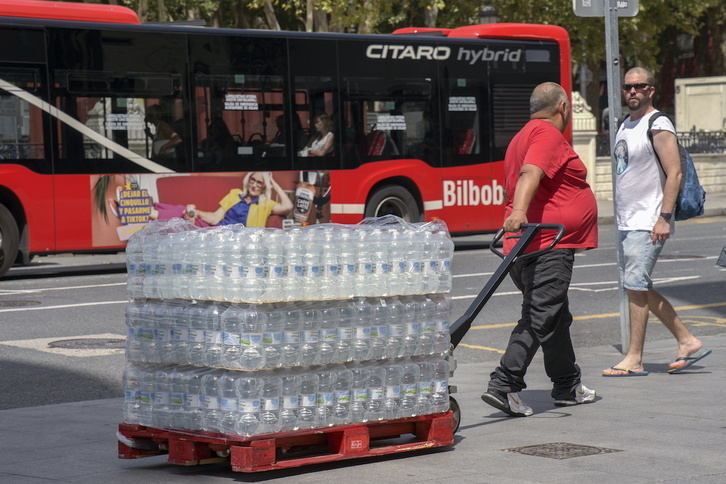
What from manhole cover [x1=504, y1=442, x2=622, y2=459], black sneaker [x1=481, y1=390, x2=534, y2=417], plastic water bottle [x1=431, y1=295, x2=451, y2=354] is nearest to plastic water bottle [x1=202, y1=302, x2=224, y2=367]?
plastic water bottle [x1=431, y1=295, x2=451, y2=354]

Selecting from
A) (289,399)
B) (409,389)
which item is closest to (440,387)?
(409,389)

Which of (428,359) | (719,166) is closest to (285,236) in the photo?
(428,359)

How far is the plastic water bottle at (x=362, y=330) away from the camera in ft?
19.1

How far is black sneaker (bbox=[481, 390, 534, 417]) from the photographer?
6.75 m

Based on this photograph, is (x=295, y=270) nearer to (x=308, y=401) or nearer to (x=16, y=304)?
(x=308, y=401)

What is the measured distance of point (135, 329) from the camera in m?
6.02

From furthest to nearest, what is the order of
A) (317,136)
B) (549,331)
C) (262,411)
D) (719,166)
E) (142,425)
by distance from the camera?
(719,166) → (317,136) → (549,331) → (142,425) → (262,411)

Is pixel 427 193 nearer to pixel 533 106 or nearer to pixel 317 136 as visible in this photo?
pixel 317 136

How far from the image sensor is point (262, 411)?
5.49 m

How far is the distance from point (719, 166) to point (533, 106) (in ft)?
91.8

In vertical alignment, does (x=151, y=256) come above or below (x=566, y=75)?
below

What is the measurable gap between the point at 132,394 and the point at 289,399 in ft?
2.91

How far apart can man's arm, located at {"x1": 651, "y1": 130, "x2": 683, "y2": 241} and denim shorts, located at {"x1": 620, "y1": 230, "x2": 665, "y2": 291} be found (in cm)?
10

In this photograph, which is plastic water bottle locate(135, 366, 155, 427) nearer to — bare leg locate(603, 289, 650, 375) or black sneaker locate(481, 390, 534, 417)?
black sneaker locate(481, 390, 534, 417)
